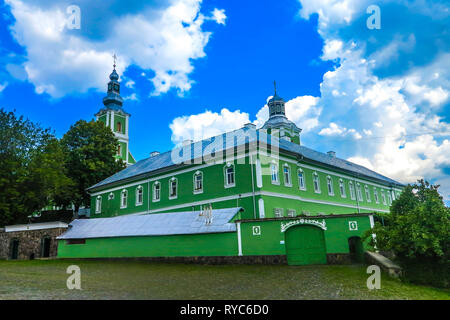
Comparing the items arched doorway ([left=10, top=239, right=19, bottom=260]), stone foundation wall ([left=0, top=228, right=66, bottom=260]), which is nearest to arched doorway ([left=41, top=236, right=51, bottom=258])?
stone foundation wall ([left=0, top=228, right=66, bottom=260])

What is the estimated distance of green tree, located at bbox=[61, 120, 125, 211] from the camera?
3756cm

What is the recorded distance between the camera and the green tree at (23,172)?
29.9 m

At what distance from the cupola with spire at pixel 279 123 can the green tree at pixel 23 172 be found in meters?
23.4

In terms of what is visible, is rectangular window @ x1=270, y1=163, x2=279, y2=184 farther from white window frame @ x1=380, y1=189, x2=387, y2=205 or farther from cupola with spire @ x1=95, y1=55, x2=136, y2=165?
cupola with spire @ x1=95, y1=55, x2=136, y2=165

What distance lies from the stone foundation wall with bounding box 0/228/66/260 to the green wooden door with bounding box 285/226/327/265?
17494mm

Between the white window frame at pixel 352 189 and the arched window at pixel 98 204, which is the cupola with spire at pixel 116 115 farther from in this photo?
the white window frame at pixel 352 189

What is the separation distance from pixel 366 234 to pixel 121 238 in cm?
1475

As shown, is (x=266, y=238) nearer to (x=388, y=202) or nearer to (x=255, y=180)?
(x=255, y=180)

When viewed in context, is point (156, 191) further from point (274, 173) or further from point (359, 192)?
point (359, 192)

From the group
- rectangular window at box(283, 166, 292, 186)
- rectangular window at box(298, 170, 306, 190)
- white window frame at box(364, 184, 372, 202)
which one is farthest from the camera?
white window frame at box(364, 184, 372, 202)

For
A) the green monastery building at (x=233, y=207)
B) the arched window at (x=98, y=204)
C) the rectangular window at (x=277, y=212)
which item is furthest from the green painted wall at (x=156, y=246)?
the arched window at (x=98, y=204)

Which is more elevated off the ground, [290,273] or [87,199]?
[87,199]

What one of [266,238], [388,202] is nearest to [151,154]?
[266,238]

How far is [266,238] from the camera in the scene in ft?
57.2
